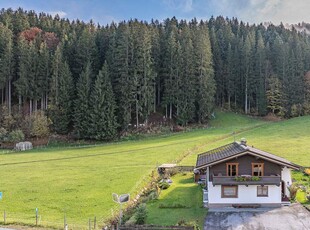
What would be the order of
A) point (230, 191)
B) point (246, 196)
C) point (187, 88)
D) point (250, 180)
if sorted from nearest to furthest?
point (250, 180)
point (246, 196)
point (230, 191)
point (187, 88)

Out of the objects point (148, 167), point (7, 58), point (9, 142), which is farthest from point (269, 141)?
point (7, 58)

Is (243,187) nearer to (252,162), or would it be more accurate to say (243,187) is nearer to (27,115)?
(252,162)

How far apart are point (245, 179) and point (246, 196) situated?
60.0 inches

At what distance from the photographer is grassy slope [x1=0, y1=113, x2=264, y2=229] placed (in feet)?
87.0

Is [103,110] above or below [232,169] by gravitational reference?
above

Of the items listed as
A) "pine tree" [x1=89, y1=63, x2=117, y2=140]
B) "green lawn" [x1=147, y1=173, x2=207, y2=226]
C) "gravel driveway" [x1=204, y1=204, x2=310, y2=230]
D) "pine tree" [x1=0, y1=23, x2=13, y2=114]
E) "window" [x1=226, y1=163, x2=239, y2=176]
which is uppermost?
"pine tree" [x1=0, y1=23, x2=13, y2=114]

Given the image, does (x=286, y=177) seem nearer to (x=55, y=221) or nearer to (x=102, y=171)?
(x=102, y=171)

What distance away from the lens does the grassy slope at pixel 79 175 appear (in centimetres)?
2652

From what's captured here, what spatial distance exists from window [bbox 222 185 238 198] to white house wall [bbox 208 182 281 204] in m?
0.24

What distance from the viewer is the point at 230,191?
99.0 ft

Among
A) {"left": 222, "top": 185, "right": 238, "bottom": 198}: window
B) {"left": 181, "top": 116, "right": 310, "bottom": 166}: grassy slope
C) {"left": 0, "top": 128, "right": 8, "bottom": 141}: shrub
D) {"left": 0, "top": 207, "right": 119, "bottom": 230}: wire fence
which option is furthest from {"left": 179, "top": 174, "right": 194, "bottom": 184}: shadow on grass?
{"left": 0, "top": 128, "right": 8, "bottom": 141}: shrub

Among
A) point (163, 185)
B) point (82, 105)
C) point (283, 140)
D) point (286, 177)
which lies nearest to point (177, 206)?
point (163, 185)

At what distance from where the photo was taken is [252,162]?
30.6 metres

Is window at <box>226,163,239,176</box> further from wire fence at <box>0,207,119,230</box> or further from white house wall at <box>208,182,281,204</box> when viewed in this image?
wire fence at <box>0,207,119,230</box>
